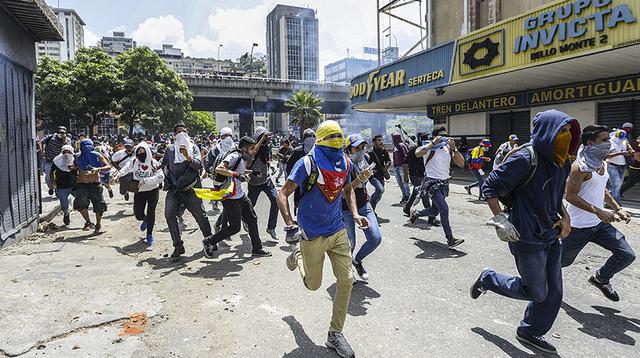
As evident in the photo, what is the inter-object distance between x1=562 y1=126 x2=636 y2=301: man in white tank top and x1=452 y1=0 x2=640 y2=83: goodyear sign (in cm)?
774

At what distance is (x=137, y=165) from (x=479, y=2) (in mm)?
18580

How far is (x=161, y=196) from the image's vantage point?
42.3 feet

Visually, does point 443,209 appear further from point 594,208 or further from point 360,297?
point 594,208

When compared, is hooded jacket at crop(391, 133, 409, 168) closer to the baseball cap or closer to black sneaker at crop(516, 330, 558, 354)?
the baseball cap

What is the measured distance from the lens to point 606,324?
143 inches

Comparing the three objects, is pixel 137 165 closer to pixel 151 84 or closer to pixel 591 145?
pixel 591 145

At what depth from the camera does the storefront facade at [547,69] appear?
10.3 meters

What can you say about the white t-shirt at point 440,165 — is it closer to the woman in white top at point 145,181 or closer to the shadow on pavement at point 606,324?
the shadow on pavement at point 606,324

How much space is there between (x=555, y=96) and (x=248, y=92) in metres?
38.1

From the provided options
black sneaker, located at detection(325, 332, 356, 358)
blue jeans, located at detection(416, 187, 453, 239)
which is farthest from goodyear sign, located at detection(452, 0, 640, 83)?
black sneaker, located at detection(325, 332, 356, 358)

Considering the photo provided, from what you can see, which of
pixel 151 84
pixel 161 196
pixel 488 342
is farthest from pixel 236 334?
pixel 151 84

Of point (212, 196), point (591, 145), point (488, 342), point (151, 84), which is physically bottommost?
point (488, 342)

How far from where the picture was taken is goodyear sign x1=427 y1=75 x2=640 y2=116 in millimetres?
13344

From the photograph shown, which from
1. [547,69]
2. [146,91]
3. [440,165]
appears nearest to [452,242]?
[440,165]
